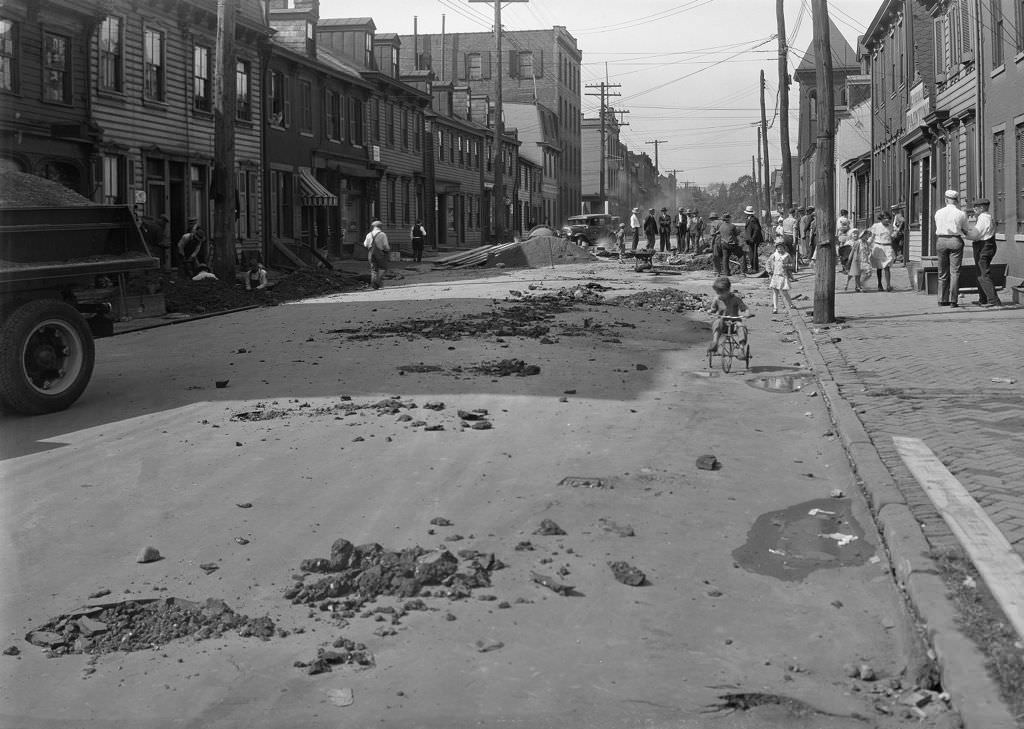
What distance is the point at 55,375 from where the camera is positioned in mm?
10539

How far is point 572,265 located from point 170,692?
128ft

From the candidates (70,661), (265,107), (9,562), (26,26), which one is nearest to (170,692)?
(70,661)

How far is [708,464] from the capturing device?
318 inches

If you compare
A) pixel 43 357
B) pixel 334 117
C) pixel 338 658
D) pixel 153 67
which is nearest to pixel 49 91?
pixel 153 67

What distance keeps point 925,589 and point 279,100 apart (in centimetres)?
3574

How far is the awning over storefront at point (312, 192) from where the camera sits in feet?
131

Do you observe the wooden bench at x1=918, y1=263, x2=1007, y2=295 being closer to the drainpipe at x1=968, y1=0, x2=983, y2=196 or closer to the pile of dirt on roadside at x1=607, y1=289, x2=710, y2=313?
the drainpipe at x1=968, y1=0, x2=983, y2=196

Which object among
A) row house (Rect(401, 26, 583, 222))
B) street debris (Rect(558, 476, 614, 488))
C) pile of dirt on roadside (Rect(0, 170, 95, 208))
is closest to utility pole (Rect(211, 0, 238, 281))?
pile of dirt on roadside (Rect(0, 170, 95, 208))

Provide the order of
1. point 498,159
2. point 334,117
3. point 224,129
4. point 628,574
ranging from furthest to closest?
point 498,159
point 334,117
point 224,129
point 628,574

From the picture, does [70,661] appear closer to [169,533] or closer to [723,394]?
[169,533]

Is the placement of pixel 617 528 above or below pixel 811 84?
below

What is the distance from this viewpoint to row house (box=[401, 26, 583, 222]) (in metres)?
90.2

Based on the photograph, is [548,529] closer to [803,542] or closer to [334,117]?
[803,542]

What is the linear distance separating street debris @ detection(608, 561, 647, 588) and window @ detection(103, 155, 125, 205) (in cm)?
2431
